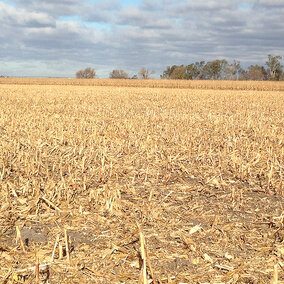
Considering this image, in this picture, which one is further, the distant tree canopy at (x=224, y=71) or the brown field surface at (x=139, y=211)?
the distant tree canopy at (x=224, y=71)

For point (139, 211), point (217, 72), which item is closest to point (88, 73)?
point (217, 72)

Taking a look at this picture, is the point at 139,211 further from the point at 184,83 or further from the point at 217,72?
the point at 217,72

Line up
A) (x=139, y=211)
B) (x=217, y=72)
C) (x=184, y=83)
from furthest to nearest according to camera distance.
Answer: (x=217, y=72) < (x=184, y=83) < (x=139, y=211)

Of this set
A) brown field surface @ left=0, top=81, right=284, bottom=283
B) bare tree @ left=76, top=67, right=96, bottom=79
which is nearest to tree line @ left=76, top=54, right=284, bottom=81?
bare tree @ left=76, top=67, right=96, bottom=79

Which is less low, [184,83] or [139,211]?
[184,83]

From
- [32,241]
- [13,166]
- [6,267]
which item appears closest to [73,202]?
[32,241]

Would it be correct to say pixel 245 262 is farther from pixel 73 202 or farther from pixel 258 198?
pixel 73 202

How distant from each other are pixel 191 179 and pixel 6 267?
3266 millimetres

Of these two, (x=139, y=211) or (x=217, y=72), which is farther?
(x=217, y=72)

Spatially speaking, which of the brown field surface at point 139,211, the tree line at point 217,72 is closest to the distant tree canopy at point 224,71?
the tree line at point 217,72

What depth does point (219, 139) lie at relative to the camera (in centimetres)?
848

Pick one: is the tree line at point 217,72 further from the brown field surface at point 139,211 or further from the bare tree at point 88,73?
the brown field surface at point 139,211

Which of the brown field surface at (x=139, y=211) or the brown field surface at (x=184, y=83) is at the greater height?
the brown field surface at (x=184, y=83)

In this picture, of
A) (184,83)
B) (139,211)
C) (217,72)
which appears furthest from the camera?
(217,72)
